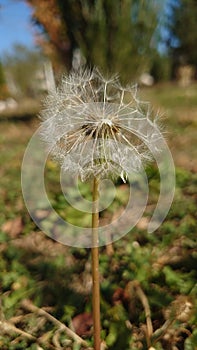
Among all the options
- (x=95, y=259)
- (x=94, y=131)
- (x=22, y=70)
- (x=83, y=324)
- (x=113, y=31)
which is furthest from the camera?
(x=22, y=70)

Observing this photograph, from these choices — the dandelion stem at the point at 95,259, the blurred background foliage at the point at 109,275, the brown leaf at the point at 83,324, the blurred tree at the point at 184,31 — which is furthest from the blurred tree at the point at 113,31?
the blurred tree at the point at 184,31

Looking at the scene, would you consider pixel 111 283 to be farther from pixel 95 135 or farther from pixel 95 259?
pixel 95 135

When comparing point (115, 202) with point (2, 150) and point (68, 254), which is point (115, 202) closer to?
point (68, 254)

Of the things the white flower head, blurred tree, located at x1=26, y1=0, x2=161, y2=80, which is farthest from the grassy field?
blurred tree, located at x1=26, y1=0, x2=161, y2=80

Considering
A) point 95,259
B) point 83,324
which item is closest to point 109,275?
point 83,324

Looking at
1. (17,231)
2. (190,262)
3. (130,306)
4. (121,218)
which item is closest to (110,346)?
(130,306)

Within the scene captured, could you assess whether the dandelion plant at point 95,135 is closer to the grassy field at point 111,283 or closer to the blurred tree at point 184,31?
the grassy field at point 111,283

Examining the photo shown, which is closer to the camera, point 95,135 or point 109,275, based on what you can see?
point 95,135

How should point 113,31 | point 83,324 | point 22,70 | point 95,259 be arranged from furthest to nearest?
point 22,70
point 113,31
point 83,324
point 95,259
